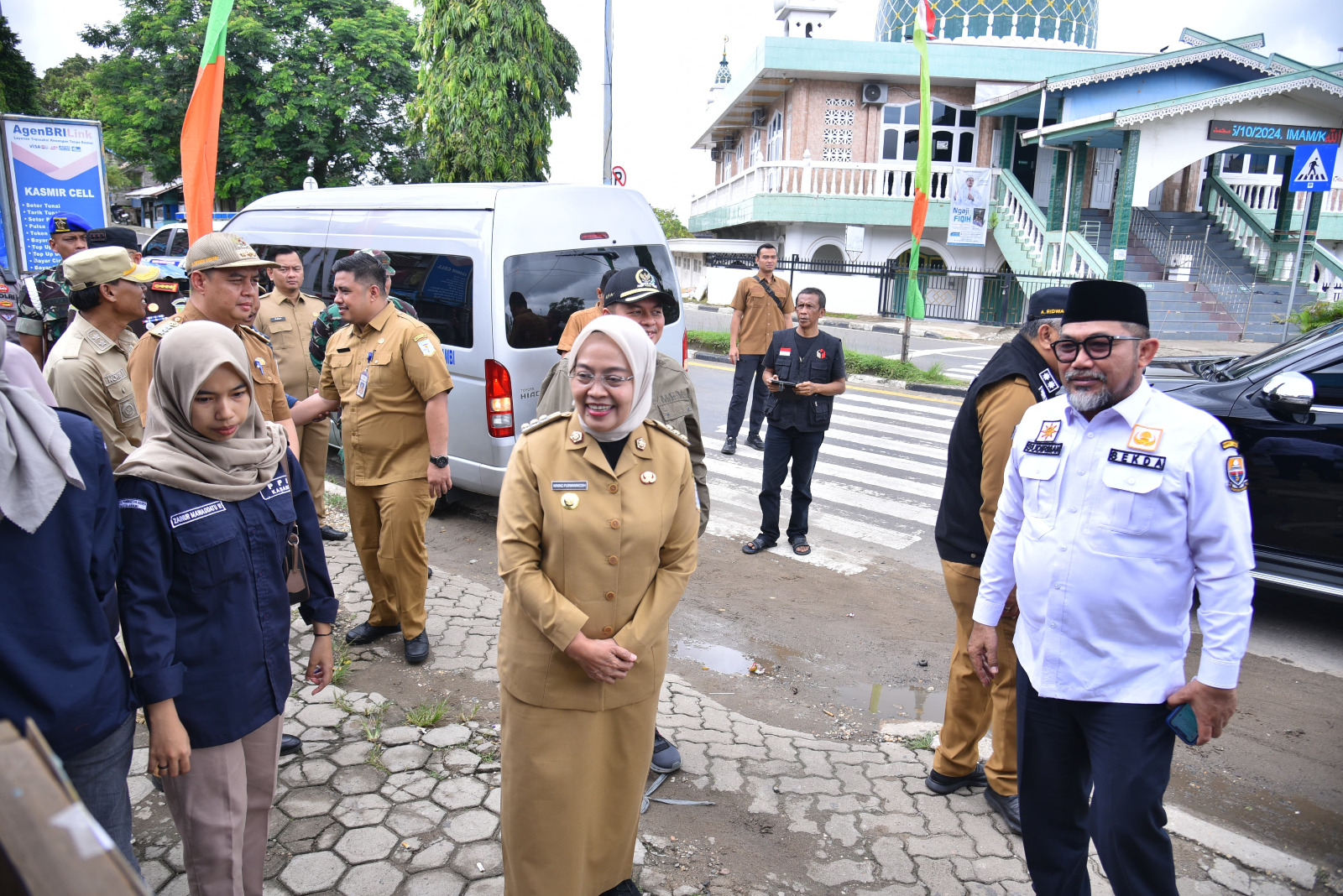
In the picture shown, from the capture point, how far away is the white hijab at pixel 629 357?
2402mm

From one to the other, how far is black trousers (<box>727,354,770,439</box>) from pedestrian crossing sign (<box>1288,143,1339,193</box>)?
789 cm

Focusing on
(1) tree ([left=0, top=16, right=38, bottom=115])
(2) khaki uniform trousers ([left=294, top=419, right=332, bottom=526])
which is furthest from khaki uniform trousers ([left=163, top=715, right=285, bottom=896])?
(1) tree ([left=0, top=16, right=38, bottom=115])

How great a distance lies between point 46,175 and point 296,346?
1115cm

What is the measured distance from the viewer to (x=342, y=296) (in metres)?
4.36

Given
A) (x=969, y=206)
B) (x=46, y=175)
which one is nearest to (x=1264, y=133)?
(x=969, y=206)

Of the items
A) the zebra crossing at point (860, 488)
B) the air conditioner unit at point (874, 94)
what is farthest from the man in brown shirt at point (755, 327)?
the air conditioner unit at point (874, 94)

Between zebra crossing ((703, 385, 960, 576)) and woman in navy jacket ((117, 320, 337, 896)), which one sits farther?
zebra crossing ((703, 385, 960, 576))

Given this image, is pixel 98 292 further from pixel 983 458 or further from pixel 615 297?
pixel 983 458

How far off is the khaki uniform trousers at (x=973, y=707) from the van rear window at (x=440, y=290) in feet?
13.1

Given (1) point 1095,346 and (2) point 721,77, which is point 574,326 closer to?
(1) point 1095,346

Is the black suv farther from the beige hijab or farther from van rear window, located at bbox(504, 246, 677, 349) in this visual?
the beige hijab

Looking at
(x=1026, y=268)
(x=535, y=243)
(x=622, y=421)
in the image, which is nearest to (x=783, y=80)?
(x=1026, y=268)

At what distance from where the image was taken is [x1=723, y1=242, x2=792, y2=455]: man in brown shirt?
30.2ft

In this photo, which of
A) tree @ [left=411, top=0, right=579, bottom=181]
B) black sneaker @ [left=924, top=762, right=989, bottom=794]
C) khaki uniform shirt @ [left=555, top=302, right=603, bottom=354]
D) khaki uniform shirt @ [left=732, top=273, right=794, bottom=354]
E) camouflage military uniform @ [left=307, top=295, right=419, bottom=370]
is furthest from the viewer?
tree @ [left=411, top=0, right=579, bottom=181]
